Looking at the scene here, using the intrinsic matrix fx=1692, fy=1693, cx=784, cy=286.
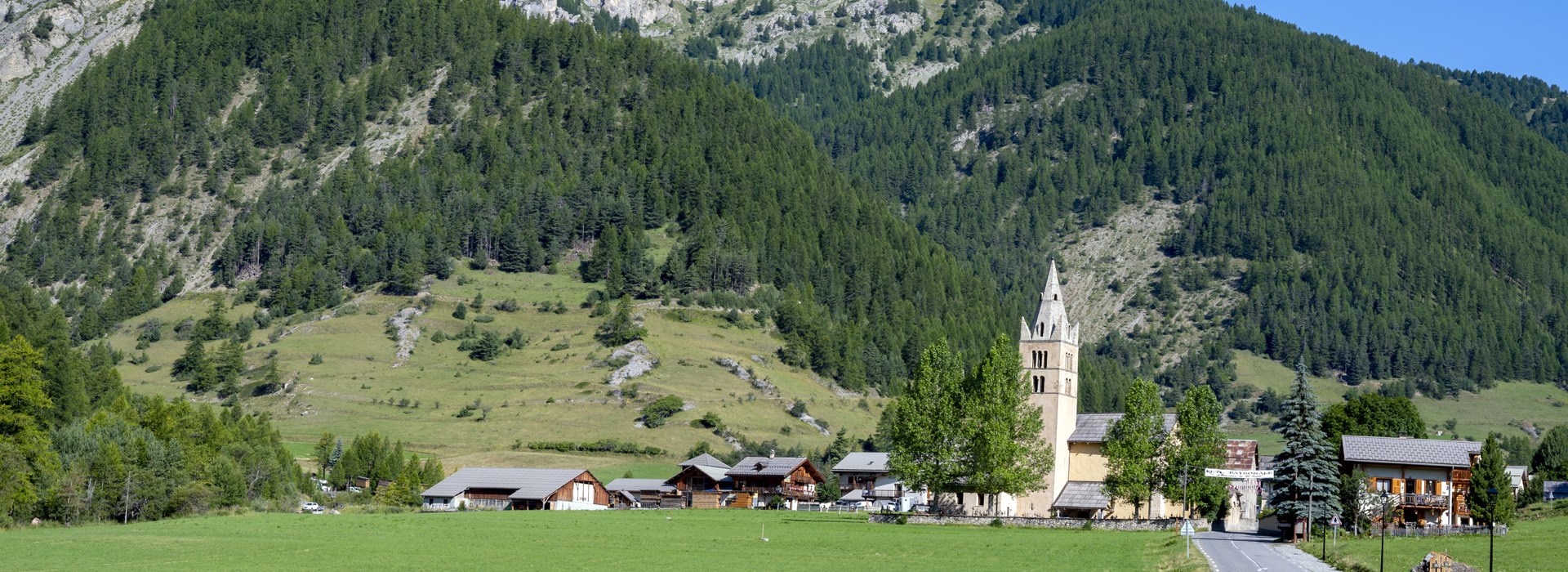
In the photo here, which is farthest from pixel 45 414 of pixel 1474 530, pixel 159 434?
pixel 1474 530

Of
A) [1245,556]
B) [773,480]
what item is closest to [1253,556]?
[1245,556]

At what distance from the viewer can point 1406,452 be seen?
4567 inches

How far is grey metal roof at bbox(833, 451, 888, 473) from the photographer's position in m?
165

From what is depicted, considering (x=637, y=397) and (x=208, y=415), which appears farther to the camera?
(x=637, y=397)

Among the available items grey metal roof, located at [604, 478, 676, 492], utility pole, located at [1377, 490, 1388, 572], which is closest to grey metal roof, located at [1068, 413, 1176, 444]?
utility pole, located at [1377, 490, 1388, 572]

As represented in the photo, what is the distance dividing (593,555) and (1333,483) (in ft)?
156

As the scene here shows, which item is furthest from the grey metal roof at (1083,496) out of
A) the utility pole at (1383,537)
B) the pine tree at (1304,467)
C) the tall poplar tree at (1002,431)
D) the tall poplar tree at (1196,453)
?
the pine tree at (1304,467)

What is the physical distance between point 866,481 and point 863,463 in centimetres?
237

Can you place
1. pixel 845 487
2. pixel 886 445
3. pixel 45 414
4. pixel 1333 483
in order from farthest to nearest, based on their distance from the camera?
pixel 886 445 → pixel 845 487 → pixel 45 414 → pixel 1333 483

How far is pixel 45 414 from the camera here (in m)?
126

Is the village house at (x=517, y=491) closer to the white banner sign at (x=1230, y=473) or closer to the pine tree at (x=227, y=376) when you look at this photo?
the pine tree at (x=227, y=376)

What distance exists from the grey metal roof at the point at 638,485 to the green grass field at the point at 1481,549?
76960 mm

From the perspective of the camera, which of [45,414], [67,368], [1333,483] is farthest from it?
[67,368]

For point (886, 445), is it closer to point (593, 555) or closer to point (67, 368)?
point (67, 368)
